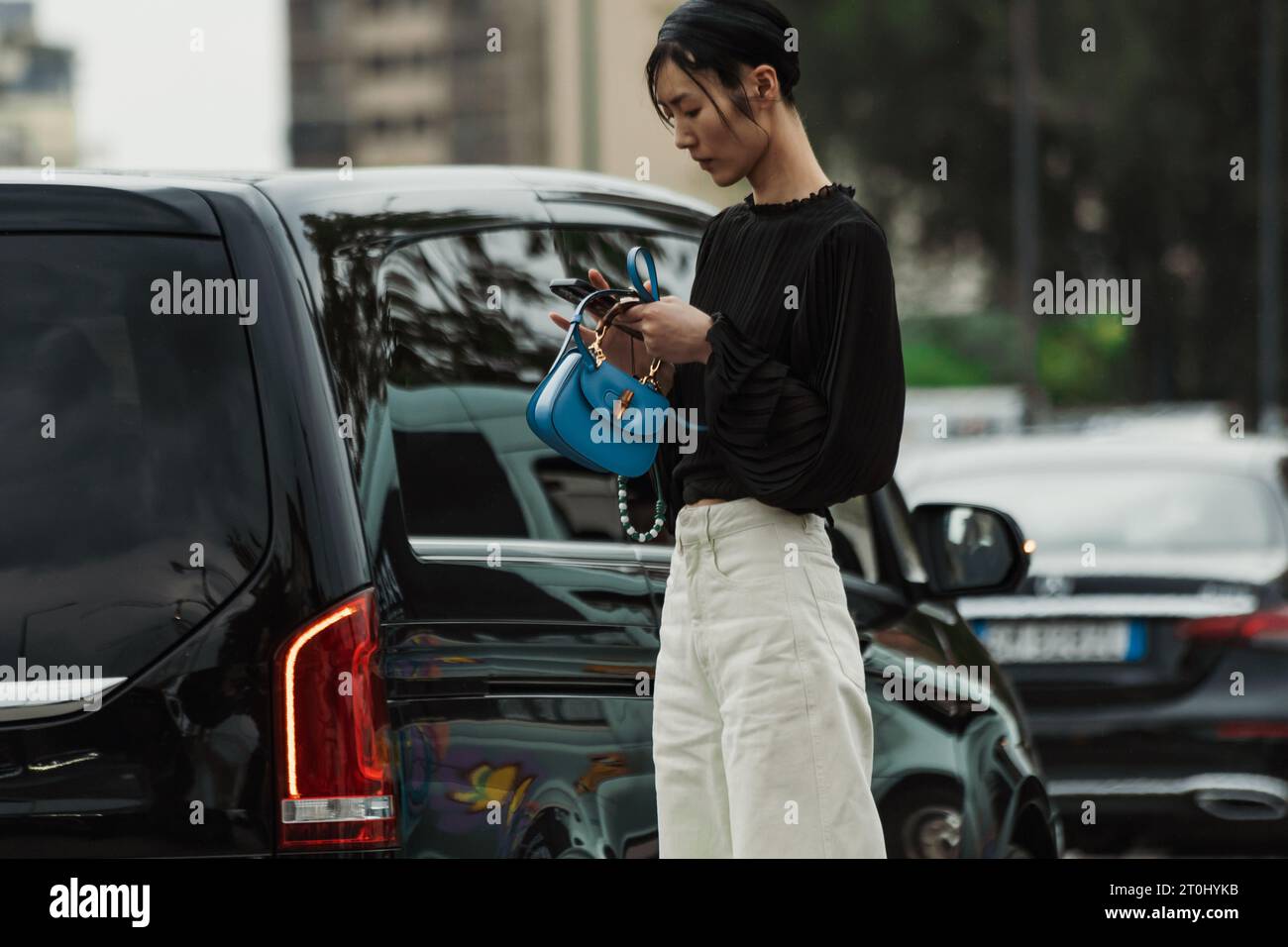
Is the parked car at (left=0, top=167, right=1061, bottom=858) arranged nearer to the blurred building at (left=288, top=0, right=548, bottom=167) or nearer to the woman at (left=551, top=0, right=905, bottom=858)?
the woman at (left=551, top=0, right=905, bottom=858)

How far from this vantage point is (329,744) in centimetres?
318

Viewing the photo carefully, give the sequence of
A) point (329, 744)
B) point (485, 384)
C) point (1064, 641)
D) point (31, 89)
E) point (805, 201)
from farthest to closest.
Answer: point (31, 89)
point (1064, 641)
point (485, 384)
point (805, 201)
point (329, 744)

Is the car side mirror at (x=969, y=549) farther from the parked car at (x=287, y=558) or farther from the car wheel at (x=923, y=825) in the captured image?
the parked car at (x=287, y=558)

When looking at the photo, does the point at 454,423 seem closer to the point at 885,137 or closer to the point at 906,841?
the point at 906,841

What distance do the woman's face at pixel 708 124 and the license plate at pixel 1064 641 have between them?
15.7ft

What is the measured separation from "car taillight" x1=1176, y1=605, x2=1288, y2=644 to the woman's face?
16.1ft

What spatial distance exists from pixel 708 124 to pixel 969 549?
1431 mm

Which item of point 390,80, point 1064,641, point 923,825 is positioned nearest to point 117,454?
point 923,825

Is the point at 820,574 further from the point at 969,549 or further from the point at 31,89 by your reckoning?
the point at 31,89

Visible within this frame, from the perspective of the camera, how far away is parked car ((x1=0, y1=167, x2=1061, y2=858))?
3.16 metres

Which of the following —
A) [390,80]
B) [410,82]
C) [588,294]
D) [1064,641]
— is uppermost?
[390,80]

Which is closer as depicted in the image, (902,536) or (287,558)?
(287,558)

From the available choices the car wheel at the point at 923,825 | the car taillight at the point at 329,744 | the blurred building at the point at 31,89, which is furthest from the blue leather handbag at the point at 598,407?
the blurred building at the point at 31,89

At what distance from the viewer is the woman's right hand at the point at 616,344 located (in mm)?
3424
